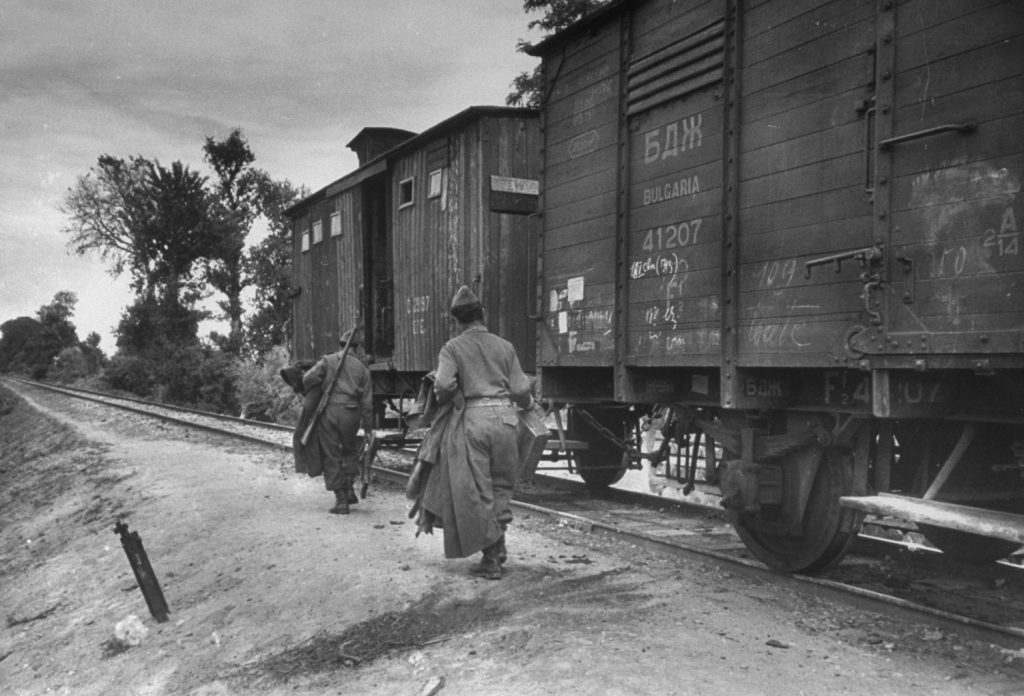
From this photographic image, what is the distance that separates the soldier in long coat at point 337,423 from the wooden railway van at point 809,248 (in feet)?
7.64

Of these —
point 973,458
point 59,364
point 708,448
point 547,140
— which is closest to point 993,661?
point 973,458

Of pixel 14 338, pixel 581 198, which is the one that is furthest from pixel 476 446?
pixel 14 338

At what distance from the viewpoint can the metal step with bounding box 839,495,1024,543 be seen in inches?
158

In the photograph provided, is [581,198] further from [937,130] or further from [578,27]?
[937,130]

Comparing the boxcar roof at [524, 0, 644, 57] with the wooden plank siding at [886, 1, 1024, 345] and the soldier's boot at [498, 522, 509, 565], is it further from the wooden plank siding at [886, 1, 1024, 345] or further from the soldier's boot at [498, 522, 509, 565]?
the soldier's boot at [498, 522, 509, 565]

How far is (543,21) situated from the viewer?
24.9m

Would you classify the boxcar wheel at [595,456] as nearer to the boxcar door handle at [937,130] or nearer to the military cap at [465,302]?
the military cap at [465,302]

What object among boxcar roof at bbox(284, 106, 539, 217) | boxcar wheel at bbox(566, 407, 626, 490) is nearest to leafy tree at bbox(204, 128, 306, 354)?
boxcar roof at bbox(284, 106, 539, 217)

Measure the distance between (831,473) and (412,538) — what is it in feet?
11.2

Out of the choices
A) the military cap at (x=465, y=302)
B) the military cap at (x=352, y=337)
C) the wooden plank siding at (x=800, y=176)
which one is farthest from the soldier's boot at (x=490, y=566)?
the military cap at (x=352, y=337)

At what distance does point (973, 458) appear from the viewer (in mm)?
5027

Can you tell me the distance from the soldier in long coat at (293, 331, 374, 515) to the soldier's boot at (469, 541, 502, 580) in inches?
115

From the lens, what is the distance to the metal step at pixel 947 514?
13.1 feet

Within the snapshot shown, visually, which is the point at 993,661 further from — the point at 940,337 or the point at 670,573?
the point at 670,573
